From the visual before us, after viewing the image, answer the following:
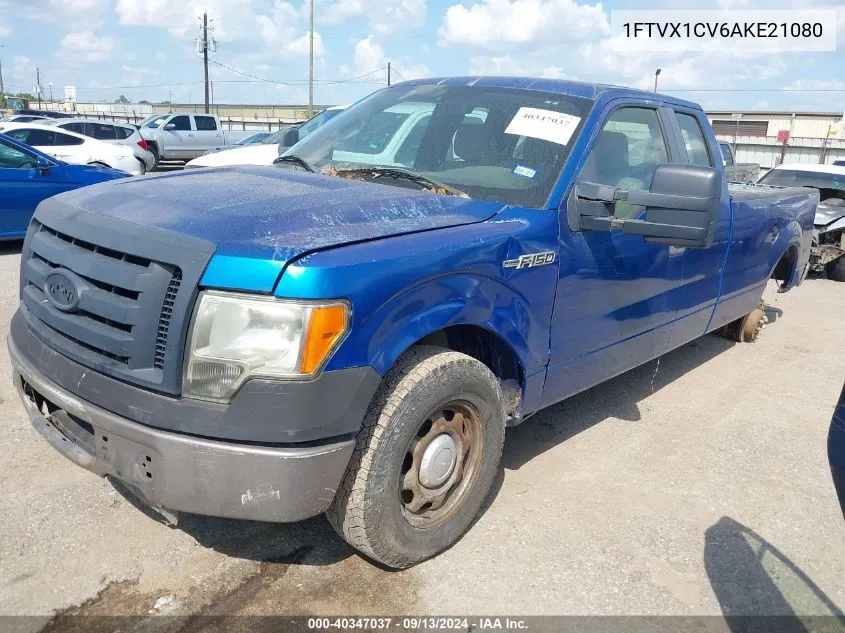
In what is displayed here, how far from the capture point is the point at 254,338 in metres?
2.19

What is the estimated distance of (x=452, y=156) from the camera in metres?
3.42

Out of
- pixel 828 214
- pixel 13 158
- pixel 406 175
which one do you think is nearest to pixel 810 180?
pixel 828 214

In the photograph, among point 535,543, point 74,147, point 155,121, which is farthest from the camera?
point 155,121

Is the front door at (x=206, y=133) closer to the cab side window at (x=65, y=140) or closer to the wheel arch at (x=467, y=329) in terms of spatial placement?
the cab side window at (x=65, y=140)

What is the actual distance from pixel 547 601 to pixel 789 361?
169 inches

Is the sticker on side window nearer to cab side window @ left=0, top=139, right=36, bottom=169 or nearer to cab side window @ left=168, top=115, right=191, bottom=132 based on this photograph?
cab side window @ left=0, top=139, right=36, bottom=169

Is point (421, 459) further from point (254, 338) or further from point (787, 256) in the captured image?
point (787, 256)

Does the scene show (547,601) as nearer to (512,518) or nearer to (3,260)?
(512,518)

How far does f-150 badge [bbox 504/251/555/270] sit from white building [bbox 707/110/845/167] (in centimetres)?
2633

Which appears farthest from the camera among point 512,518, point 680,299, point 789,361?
point 789,361

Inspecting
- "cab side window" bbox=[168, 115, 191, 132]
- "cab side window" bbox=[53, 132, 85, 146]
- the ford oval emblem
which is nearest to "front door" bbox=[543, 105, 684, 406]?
the ford oval emblem

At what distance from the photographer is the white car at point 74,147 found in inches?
582

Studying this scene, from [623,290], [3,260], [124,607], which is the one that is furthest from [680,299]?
[3,260]

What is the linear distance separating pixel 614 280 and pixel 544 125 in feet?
2.73
